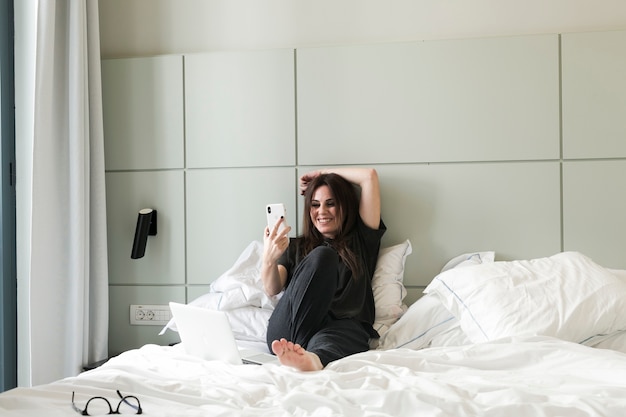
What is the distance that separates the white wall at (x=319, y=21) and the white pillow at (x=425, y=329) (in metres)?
1.20

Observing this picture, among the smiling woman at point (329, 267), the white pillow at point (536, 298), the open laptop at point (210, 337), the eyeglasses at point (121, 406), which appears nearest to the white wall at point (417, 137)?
the smiling woman at point (329, 267)

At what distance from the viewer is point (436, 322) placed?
2350 mm

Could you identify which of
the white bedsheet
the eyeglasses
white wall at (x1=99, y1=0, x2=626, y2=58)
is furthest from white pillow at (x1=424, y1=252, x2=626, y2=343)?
the eyeglasses

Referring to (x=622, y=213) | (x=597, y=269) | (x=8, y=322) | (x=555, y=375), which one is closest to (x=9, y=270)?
(x=8, y=322)

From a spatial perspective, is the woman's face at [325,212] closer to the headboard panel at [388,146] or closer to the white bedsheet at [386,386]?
the headboard panel at [388,146]

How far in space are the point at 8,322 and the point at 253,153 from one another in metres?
1.24

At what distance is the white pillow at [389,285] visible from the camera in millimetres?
2539

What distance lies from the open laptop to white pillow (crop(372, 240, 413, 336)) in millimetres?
593

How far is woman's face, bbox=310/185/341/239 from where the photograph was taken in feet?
8.59

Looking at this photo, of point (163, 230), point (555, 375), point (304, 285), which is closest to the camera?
point (555, 375)

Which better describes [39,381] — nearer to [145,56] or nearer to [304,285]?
[304,285]

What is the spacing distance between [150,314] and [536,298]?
5.53 feet

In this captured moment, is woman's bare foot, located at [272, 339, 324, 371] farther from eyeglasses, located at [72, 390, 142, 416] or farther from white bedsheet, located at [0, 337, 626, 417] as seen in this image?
eyeglasses, located at [72, 390, 142, 416]

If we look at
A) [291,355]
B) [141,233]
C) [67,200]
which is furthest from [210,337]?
[67,200]
